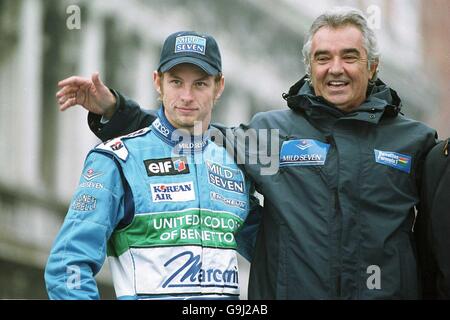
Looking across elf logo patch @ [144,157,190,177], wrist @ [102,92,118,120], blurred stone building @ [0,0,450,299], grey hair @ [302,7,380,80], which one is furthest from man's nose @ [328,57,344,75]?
blurred stone building @ [0,0,450,299]

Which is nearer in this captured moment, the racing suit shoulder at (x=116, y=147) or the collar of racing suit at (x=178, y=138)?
the racing suit shoulder at (x=116, y=147)

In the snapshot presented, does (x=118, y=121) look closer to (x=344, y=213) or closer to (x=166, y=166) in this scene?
(x=166, y=166)

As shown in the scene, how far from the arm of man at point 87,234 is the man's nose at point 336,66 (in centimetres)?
95

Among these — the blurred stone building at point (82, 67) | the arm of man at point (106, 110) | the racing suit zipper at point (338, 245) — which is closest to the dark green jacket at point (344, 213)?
the racing suit zipper at point (338, 245)

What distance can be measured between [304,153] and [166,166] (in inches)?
21.3

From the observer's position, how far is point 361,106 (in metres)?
A: 5.12

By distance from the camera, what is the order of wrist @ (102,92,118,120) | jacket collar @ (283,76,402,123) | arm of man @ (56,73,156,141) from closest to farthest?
1. jacket collar @ (283,76,402,123)
2. arm of man @ (56,73,156,141)
3. wrist @ (102,92,118,120)

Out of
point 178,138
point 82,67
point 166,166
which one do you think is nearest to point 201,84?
point 178,138

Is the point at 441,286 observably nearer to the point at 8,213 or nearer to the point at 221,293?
the point at 221,293

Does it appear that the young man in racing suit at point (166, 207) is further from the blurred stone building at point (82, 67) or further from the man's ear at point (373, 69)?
the blurred stone building at point (82, 67)

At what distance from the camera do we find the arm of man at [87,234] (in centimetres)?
469

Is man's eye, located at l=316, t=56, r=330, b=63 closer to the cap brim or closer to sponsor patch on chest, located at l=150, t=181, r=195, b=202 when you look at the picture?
A: the cap brim

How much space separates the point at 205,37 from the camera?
17.2 ft

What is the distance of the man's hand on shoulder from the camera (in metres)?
5.25
